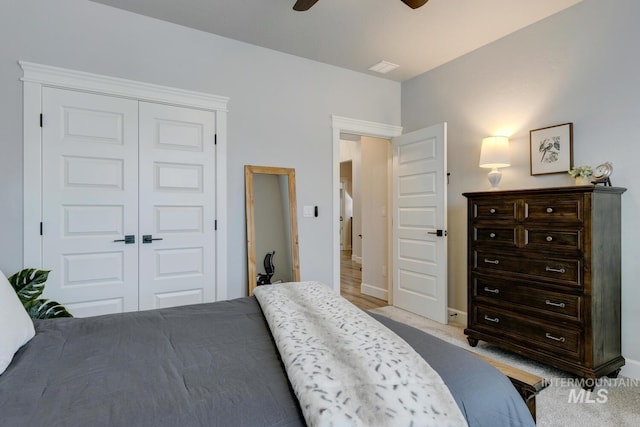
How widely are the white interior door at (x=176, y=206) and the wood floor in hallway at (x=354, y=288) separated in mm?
2075

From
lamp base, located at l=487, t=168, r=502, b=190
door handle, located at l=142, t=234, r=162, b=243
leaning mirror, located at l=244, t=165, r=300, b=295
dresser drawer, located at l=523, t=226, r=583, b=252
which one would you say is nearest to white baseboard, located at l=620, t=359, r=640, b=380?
dresser drawer, located at l=523, t=226, r=583, b=252

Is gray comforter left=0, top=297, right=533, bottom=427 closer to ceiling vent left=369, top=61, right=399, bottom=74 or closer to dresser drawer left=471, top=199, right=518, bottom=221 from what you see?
dresser drawer left=471, top=199, right=518, bottom=221

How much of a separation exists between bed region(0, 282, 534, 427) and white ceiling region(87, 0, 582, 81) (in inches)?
95.8

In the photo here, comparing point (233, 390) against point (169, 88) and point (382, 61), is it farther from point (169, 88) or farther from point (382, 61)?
point (382, 61)

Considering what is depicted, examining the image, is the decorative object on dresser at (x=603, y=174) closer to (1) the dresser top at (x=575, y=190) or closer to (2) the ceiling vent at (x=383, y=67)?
(1) the dresser top at (x=575, y=190)

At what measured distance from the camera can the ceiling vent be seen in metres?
3.74

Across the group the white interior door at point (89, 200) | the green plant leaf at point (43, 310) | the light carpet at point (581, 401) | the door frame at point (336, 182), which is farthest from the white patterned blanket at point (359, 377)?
the door frame at point (336, 182)

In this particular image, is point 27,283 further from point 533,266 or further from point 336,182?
point 533,266

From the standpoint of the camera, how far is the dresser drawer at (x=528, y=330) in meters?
2.36

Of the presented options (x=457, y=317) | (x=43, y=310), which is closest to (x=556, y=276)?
(x=457, y=317)

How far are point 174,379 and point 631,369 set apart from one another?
9.99ft

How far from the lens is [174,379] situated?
1.00 m

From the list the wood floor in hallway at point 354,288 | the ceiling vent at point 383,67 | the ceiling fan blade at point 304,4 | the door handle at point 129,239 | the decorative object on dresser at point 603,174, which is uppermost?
the ceiling vent at point 383,67

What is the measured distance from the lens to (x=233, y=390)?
3.06 ft
